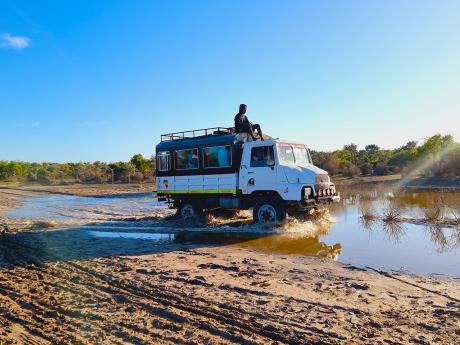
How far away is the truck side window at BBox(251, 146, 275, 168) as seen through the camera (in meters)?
13.4

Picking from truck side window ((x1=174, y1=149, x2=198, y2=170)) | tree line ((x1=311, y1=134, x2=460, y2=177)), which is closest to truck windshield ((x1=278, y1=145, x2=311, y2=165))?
truck side window ((x1=174, y1=149, x2=198, y2=170))

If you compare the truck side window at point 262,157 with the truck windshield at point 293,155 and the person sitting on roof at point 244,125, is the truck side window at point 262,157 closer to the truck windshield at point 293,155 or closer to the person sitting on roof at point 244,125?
the truck windshield at point 293,155

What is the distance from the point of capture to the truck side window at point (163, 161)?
16.3 m

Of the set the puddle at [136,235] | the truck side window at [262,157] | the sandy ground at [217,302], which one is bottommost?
the sandy ground at [217,302]

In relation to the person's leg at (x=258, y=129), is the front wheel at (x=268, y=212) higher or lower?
lower

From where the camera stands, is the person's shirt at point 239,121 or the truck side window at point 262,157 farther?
the person's shirt at point 239,121

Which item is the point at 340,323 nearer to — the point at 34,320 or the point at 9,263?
the point at 34,320

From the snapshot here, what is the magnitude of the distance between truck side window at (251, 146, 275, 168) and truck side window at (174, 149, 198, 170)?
2.52 meters

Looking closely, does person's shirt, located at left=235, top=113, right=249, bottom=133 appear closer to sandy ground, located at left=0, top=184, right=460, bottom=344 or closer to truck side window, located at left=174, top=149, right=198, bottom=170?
truck side window, located at left=174, top=149, right=198, bottom=170

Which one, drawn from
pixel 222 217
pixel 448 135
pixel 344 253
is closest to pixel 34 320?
pixel 344 253

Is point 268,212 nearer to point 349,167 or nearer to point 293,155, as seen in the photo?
point 293,155

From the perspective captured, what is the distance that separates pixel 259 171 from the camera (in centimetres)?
1362

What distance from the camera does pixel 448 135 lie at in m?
39.2

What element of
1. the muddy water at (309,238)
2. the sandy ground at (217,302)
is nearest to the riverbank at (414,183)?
the muddy water at (309,238)
